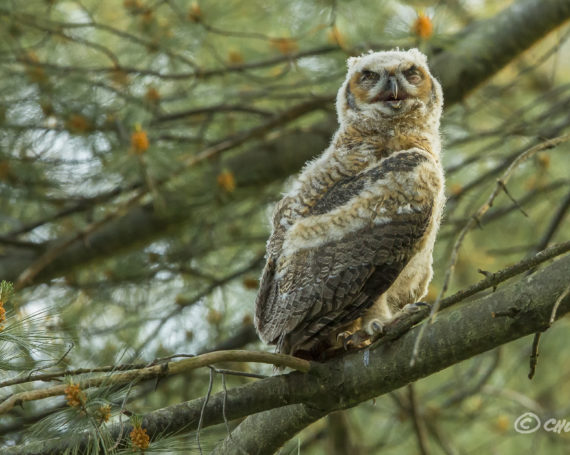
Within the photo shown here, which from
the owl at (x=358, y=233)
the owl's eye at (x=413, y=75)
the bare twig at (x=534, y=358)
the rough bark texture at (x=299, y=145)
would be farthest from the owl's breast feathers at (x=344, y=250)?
the rough bark texture at (x=299, y=145)

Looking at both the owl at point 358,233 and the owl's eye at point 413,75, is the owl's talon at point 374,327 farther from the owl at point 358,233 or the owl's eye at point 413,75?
the owl's eye at point 413,75

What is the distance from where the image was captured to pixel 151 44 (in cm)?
397

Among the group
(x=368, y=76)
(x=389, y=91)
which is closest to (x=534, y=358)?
(x=389, y=91)

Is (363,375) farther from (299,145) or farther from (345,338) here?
(299,145)

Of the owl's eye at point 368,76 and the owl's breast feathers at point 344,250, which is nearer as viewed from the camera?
the owl's breast feathers at point 344,250

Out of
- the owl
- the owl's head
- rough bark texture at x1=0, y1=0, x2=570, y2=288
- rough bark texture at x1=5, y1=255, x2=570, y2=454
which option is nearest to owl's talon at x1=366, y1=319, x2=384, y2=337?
the owl

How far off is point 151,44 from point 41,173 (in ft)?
3.00

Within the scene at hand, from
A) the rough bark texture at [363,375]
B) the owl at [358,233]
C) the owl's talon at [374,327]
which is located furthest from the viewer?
the owl at [358,233]

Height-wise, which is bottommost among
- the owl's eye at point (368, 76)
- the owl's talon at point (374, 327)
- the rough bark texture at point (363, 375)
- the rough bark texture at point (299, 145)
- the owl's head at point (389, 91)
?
the rough bark texture at point (363, 375)

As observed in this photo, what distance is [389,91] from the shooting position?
297 cm

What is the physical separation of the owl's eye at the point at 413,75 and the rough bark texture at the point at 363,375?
1.15 m

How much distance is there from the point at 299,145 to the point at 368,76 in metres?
1.22

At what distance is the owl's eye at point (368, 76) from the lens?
3070 mm

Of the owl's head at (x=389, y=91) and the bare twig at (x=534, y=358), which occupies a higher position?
the owl's head at (x=389, y=91)
